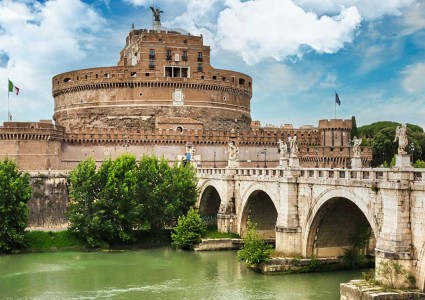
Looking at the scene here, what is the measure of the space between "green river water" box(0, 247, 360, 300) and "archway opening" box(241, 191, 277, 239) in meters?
2.45

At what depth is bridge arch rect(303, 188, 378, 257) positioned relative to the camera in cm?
2312

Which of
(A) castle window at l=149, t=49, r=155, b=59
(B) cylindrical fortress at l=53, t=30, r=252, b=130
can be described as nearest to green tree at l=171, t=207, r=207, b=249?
(B) cylindrical fortress at l=53, t=30, r=252, b=130

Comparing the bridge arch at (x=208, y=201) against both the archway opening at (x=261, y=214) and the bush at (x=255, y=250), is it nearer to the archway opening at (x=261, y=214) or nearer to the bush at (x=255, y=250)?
A: the archway opening at (x=261, y=214)

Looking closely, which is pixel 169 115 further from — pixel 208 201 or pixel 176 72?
pixel 208 201

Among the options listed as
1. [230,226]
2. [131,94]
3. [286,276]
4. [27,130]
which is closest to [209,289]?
[286,276]

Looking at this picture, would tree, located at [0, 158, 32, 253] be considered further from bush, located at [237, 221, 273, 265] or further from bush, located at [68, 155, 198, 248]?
bush, located at [237, 221, 273, 265]

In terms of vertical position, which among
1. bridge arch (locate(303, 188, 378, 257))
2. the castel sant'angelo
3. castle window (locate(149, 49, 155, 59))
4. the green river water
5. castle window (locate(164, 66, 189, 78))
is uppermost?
castle window (locate(149, 49, 155, 59))

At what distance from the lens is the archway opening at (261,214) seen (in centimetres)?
3161

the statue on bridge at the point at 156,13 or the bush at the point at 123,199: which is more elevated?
the statue on bridge at the point at 156,13

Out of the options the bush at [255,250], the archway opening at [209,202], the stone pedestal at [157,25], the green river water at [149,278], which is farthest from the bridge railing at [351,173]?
the stone pedestal at [157,25]

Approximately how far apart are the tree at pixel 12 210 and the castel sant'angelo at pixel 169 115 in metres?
15.0

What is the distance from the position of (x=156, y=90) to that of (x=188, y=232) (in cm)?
2494

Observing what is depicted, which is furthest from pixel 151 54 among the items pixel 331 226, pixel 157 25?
pixel 331 226

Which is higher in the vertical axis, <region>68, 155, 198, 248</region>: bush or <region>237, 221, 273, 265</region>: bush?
<region>68, 155, 198, 248</region>: bush
